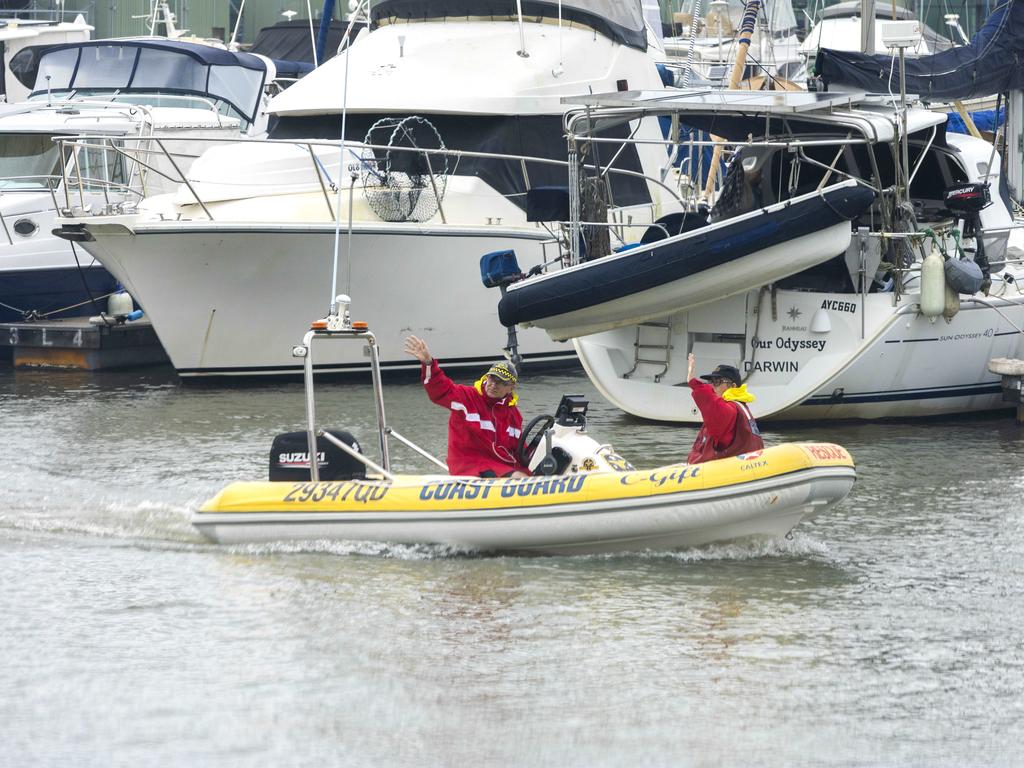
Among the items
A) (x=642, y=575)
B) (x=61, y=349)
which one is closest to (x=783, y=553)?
(x=642, y=575)

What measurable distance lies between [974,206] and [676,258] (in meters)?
2.93

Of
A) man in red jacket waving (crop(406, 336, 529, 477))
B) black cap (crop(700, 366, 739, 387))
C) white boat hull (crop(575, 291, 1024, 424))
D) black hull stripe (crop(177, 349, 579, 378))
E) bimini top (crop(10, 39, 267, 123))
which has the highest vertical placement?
bimini top (crop(10, 39, 267, 123))

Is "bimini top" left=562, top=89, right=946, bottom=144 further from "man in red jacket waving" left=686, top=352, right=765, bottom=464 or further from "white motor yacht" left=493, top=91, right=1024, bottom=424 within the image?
"man in red jacket waving" left=686, top=352, right=765, bottom=464

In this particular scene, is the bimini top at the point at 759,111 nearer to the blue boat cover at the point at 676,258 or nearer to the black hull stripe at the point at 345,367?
the blue boat cover at the point at 676,258

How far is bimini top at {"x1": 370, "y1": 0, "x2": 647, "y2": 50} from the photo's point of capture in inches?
688

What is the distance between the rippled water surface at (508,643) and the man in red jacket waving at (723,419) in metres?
0.62

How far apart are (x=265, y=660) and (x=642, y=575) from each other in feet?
7.91

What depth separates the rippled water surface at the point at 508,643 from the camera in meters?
6.04

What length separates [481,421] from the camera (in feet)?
31.2

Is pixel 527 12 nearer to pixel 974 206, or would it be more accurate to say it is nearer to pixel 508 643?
pixel 974 206

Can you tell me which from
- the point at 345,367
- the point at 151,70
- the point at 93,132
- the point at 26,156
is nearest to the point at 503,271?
the point at 345,367

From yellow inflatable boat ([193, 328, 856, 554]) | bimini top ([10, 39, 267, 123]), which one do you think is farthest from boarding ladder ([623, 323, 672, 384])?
bimini top ([10, 39, 267, 123])

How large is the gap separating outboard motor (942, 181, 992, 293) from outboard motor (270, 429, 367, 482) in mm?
6205

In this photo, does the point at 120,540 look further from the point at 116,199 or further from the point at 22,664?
the point at 116,199
